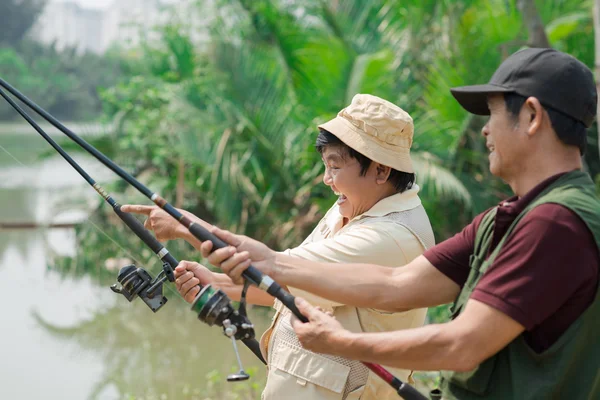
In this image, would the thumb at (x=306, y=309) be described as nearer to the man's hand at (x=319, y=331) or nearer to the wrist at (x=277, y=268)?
the man's hand at (x=319, y=331)

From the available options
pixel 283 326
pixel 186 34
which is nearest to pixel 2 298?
pixel 186 34

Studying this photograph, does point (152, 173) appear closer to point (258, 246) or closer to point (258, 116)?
point (258, 116)

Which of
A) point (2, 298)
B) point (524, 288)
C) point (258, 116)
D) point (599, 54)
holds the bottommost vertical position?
point (2, 298)

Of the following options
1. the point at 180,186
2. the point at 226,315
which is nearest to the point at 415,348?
the point at 226,315

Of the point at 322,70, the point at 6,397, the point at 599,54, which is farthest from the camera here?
the point at 322,70

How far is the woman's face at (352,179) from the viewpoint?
2.46 metres

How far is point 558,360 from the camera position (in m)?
1.71

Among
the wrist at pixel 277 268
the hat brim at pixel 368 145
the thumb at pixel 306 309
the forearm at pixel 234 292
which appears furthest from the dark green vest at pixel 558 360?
the forearm at pixel 234 292

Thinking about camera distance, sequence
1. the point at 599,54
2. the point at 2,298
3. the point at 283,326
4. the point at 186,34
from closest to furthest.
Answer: the point at 283,326, the point at 599,54, the point at 2,298, the point at 186,34

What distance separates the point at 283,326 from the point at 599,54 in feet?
10.5

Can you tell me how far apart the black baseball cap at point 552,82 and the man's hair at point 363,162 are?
26.2 inches

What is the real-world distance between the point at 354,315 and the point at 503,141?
789mm

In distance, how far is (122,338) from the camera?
25.3ft

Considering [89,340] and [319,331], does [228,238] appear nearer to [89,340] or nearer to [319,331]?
[319,331]
